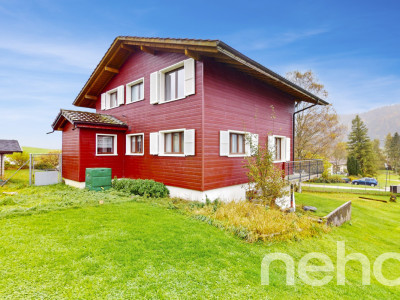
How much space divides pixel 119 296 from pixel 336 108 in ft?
87.9

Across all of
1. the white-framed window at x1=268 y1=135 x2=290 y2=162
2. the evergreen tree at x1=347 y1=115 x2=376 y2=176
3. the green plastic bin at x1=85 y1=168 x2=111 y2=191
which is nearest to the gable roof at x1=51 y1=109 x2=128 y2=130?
the green plastic bin at x1=85 y1=168 x2=111 y2=191

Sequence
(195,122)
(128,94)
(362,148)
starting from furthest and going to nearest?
(362,148) → (128,94) → (195,122)

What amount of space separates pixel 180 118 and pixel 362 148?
42283 millimetres

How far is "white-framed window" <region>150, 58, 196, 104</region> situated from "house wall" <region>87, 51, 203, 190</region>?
0.73ft

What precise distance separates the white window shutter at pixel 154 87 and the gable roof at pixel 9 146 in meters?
9.80

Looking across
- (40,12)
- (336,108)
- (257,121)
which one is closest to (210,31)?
(336,108)

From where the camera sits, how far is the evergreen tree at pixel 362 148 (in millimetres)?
35406

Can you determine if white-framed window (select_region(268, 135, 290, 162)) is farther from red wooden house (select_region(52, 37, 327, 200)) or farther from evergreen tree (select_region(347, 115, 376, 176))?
evergreen tree (select_region(347, 115, 376, 176))

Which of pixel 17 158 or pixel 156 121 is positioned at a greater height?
pixel 156 121

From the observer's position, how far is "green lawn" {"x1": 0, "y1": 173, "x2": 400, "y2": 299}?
2746mm

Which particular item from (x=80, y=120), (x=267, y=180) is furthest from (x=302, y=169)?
(x=80, y=120)

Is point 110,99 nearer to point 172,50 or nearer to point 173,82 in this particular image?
point 173,82

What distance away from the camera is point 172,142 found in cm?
923

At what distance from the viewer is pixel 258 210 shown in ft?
21.4
